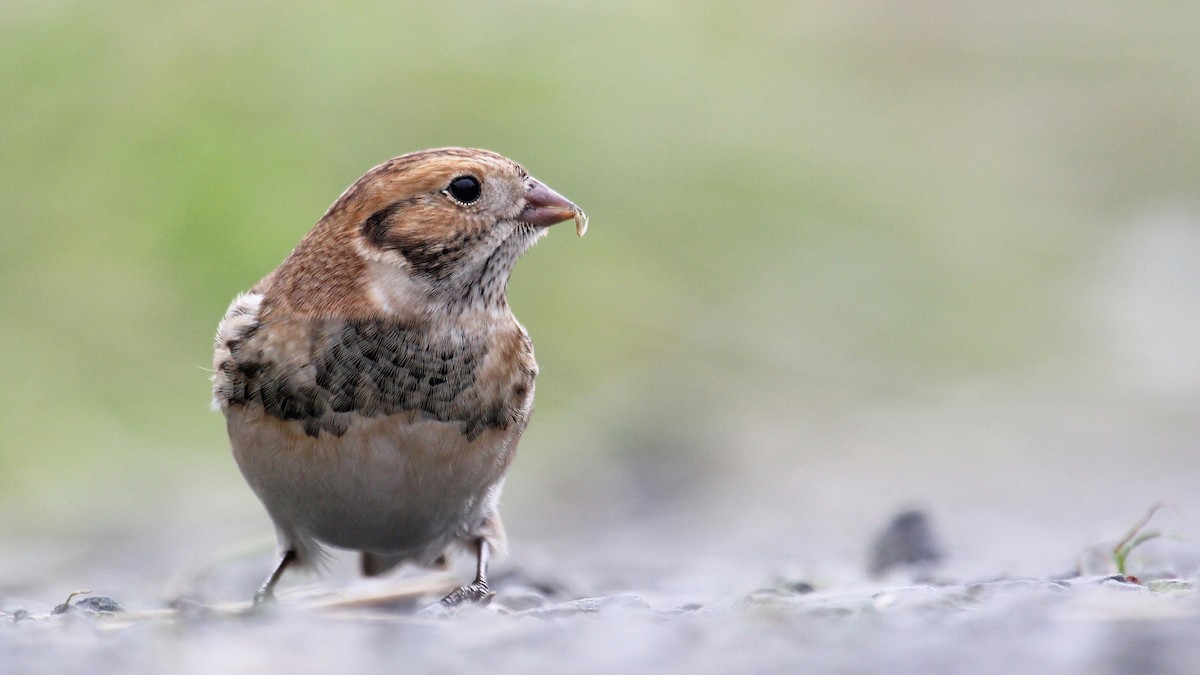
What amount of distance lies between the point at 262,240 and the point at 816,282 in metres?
3.47

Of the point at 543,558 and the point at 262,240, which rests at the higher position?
the point at 262,240

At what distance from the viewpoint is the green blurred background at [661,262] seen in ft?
25.0

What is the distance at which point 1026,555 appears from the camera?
560 centimetres

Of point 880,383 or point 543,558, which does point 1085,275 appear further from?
point 543,558

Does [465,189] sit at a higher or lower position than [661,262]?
lower

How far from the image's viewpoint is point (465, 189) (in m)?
4.38

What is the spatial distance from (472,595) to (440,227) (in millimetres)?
1046

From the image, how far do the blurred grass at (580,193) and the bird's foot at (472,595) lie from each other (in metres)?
3.55

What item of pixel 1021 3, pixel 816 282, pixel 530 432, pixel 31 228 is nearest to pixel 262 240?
pixel 31 228

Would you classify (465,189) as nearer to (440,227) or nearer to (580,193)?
(440,227)

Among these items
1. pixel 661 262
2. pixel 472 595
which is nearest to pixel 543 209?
pixel 472 595

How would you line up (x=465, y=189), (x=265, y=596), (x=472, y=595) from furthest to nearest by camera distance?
1. (x=265, y=596)
2. (x=472, y=595)
3. (x=465, y=189)

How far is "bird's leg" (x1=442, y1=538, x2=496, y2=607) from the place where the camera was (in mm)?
4539

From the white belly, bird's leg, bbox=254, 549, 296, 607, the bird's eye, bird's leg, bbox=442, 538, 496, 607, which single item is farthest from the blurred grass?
the bird's eye
